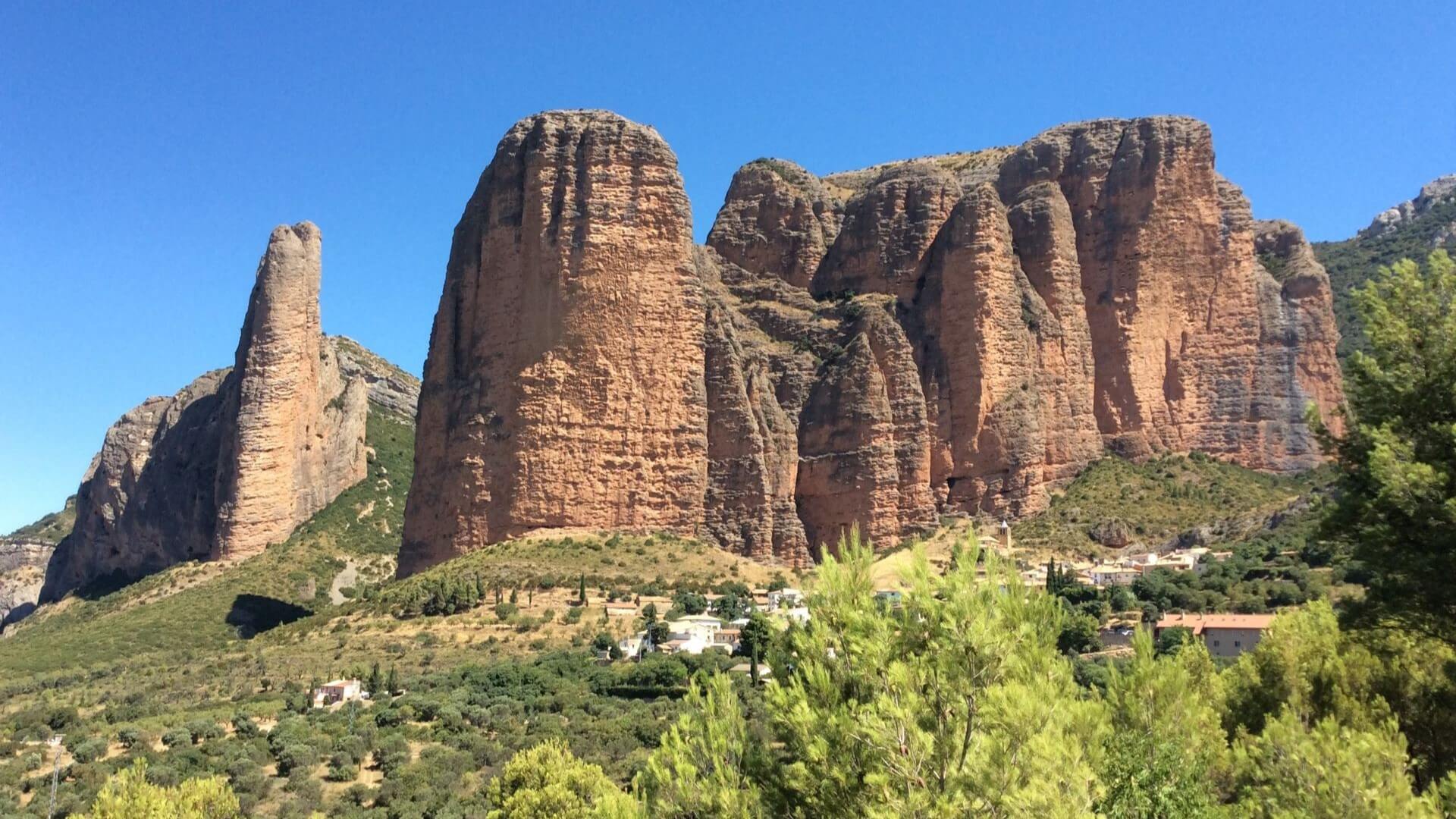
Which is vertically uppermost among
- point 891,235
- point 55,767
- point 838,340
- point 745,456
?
point 891,235

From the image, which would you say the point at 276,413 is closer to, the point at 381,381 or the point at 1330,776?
the point at 381,381

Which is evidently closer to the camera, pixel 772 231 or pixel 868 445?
pixel 868 445

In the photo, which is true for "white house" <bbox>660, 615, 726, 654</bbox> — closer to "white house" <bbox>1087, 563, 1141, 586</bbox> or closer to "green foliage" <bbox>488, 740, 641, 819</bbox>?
"white house" <bbox>1087, 563, 1141, 586</bbox>

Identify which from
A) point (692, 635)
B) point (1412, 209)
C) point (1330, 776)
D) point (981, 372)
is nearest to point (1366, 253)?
point (1412, 209)

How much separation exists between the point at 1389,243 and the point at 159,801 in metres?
98.3

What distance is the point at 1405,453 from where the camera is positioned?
11883 mm

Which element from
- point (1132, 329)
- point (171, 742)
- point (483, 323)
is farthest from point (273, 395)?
point (1132, 329)

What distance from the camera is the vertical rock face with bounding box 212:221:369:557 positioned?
213 feet

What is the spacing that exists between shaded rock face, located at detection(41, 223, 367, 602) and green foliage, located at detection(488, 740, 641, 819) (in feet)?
162

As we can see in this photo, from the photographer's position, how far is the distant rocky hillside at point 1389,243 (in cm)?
7669

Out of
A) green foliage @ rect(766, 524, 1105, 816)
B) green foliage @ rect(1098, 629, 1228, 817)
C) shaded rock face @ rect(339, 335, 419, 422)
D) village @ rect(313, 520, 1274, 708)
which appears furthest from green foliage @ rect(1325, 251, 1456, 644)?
shaded rock face @ rect(339, 335, 419, 422)

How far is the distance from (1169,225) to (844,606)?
57595 mm

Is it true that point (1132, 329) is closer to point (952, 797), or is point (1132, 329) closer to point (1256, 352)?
point (1256, 352)

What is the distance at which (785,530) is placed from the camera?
54.4 meters
